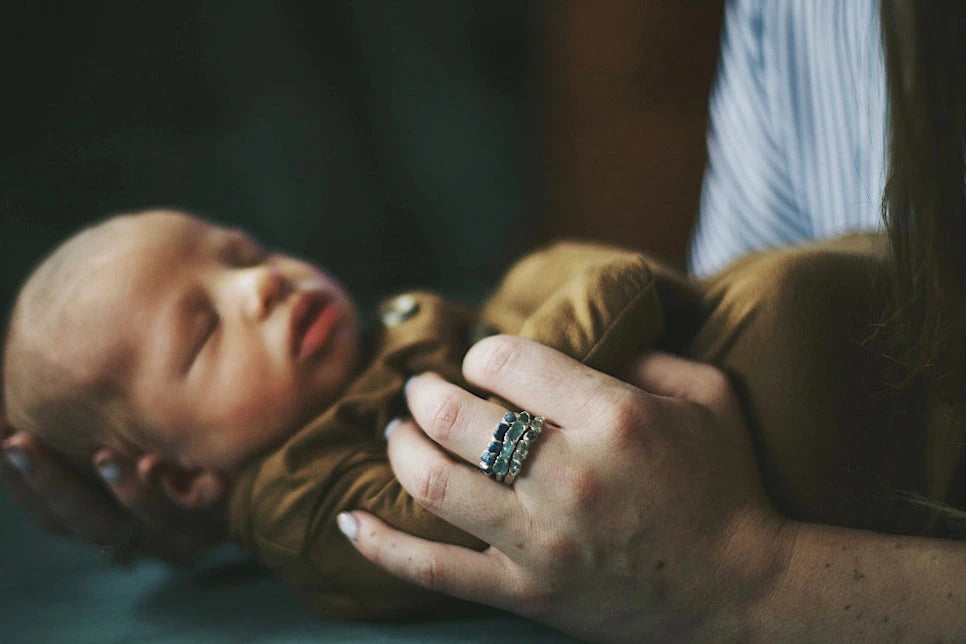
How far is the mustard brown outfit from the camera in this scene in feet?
2.08

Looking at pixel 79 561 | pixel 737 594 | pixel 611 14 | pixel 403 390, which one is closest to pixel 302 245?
pixel 79 561

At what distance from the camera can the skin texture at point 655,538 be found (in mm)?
585

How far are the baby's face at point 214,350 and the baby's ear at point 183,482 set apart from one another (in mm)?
11

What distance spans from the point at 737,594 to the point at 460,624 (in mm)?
230

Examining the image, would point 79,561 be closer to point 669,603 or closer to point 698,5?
point 669,603

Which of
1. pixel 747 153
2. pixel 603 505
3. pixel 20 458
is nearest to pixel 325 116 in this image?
pixel 747 153

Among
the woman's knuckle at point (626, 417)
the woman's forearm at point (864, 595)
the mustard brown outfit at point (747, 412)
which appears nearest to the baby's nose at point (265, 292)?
the mustard brown outfit at point (747, 412)

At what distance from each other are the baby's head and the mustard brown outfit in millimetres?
57

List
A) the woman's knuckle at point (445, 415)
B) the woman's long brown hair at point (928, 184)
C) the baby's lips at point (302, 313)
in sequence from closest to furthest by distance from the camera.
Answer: the woman's long brown hair at point (928, 184) → the woman's knuckle at point (445, 415) → the baby's lips at point (302, 313)

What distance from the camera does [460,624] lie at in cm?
70

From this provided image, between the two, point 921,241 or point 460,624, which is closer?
point 921,241

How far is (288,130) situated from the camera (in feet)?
5.51

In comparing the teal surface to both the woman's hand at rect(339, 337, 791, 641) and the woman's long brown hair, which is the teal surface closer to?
the woman's hand at rect(339, 337, 791, 641)

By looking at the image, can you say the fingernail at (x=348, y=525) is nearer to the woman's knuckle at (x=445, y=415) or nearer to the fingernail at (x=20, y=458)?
the woman's knuckle at (x=445, y=415)
